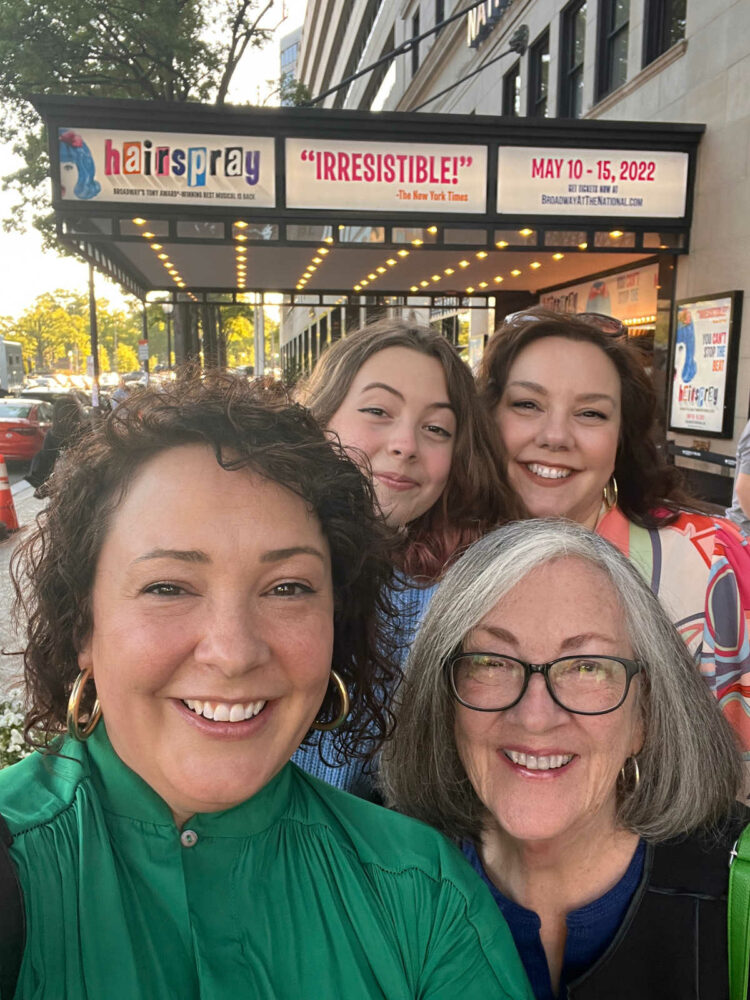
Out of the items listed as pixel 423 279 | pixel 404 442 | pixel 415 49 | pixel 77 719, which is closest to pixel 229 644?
pixel 77 719

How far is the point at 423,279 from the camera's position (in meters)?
16.4

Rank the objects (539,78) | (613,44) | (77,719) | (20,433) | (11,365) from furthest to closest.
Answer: (11,365) → (20,433) → (539,78) → (613,44) → (77,719)

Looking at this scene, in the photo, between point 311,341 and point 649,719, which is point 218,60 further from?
point 311,341

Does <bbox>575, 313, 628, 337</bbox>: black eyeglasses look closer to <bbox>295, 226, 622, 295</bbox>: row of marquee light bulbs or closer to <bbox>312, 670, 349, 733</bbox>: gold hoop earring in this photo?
<bbox>312, 670, 349, 733</bbox>: gold hoop earring

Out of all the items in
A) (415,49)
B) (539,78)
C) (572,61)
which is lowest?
(572,61)

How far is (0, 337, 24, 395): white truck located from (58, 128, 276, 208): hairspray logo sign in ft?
91.0

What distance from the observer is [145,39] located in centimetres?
1855

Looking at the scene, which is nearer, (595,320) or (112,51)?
(595,320)

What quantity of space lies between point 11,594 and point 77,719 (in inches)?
202

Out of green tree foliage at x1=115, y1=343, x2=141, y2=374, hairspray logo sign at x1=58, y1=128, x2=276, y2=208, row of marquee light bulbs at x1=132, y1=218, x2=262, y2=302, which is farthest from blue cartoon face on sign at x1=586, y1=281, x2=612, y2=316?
green tree foliage at x1=115, y1=343, x2=141, y2=374

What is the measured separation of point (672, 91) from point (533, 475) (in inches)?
403

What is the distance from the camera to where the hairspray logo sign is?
9500mm

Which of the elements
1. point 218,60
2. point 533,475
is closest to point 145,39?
point 218,60

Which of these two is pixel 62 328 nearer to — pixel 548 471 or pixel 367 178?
pixel 367 178
